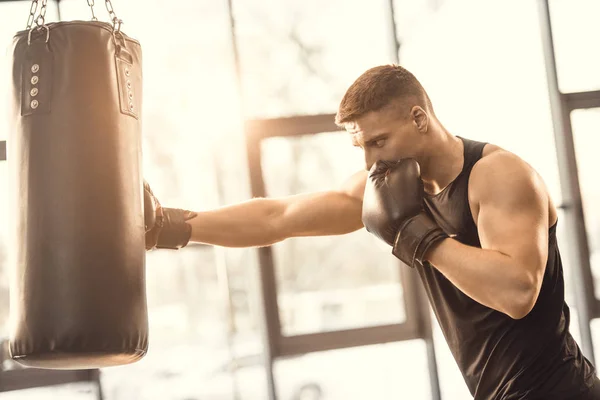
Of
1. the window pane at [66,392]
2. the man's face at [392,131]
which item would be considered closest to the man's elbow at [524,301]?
the man's face at [392,131]

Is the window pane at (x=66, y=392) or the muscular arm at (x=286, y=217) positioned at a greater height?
the muscular arm at (x=286, y=217)

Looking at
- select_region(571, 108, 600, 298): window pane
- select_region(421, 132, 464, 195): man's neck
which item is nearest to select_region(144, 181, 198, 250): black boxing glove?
select_region(421, 132, 464, 195): man's neck

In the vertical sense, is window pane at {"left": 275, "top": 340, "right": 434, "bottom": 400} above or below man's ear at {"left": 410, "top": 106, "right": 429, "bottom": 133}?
below

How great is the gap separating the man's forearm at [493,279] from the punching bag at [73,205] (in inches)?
32.3

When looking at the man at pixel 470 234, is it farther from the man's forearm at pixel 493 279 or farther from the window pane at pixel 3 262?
the window pane at pixel 3 262

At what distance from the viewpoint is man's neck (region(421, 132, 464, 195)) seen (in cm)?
215

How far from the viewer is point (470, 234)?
2.08 metres

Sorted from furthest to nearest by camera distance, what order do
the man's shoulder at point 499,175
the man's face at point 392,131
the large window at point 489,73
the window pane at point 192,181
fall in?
1. the large window at point 489,73
2. the window pane at point 192,181
3. the man's face at point 392,131
4. the man's shoulder at point 499,175

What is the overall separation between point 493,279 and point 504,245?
10cm

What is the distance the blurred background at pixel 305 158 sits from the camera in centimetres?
370

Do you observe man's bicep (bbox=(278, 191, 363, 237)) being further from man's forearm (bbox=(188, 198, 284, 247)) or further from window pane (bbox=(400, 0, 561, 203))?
window pane (bbox=(400, 0, 561, 203))

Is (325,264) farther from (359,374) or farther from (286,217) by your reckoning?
(286,217)

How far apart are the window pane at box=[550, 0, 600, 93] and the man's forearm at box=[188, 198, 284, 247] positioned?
242 centimetres

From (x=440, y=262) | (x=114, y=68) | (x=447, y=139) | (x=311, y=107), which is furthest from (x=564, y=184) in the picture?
(x=114, y=68)
